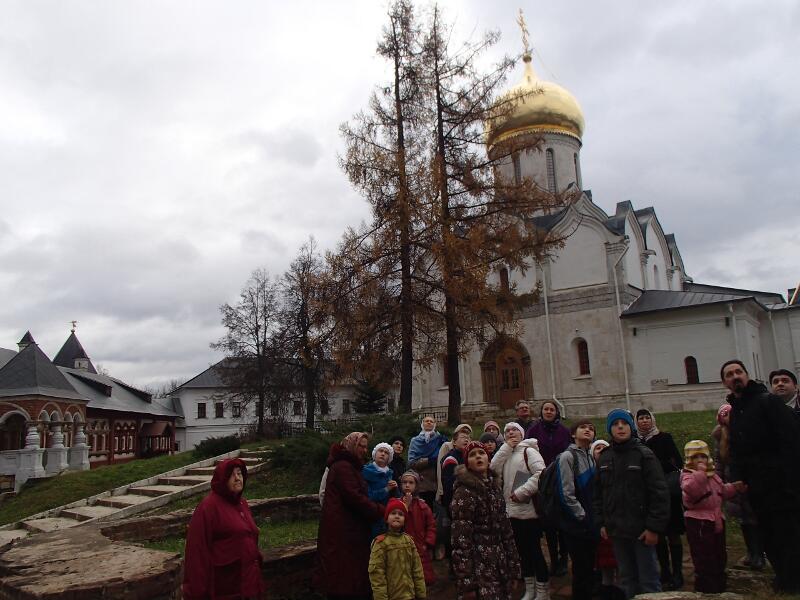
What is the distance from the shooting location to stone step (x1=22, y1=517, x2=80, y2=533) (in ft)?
40.7

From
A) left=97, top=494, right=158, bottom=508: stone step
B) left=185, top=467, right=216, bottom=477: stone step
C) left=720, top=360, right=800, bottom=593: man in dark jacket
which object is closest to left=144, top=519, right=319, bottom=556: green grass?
left=97, top=494, right=158, bottom=508: stone step

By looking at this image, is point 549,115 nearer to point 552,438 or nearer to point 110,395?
point 552,438

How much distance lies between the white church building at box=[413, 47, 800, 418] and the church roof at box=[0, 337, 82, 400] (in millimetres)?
14402

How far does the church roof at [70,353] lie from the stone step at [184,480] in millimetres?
42970

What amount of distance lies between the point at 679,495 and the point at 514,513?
65.9 inches

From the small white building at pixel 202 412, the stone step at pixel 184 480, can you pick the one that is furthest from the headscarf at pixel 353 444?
the small white building at pixel 202 412

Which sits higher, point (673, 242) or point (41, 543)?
point (673, 242)

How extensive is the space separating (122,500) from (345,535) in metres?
10.7

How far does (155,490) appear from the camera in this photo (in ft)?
46.5

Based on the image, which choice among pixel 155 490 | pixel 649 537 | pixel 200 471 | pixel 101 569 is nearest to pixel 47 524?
pixel 155 490

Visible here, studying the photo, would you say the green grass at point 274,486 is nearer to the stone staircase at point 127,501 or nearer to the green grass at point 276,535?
the stone staircase at point 127,501

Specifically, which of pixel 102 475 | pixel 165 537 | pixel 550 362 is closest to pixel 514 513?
pixel 165 537

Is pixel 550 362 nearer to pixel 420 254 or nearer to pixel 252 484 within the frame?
pixel 420 254

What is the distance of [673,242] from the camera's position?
112 feet
